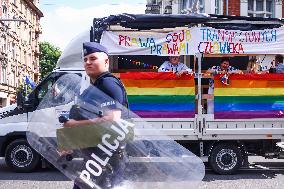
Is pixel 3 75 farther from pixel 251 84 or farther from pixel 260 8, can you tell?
pixel 251 84

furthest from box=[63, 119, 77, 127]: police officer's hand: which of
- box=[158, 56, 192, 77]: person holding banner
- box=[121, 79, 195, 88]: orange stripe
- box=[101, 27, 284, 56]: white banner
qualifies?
box=[158, 56, 192, 77]: person holding banner

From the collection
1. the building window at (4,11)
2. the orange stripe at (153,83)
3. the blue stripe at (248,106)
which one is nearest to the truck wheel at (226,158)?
the blue stripe at (248,106)

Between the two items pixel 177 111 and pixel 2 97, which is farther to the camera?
pixel 2 97

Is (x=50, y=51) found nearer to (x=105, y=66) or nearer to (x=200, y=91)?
(x=200, y=91)

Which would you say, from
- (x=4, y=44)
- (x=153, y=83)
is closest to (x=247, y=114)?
(x=153, y=83)

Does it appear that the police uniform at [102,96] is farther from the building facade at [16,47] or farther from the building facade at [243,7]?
the building facade at [16,47]

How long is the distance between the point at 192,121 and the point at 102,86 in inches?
262

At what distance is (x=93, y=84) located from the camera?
3.76m

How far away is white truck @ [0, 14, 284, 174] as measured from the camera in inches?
401

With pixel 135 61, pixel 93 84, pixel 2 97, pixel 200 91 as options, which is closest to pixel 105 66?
pixel 93 84

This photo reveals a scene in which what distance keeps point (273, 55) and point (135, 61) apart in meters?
3.46

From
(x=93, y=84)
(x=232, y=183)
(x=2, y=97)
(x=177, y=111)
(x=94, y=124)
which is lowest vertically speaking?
(x=2, y=97)

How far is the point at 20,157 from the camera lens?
10.5m

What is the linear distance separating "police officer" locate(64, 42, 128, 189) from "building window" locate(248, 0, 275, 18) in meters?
30.2
